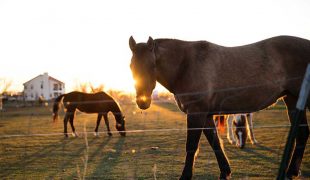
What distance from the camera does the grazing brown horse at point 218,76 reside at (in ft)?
14.1

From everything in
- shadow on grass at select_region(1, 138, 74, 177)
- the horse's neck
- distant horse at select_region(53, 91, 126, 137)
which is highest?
the horse's neck

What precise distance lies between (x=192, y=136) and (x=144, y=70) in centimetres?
102

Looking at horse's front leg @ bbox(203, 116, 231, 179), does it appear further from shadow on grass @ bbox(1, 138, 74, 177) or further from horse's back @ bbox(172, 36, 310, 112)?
shadow on grass @ bbox(1, 138, 74, 177)

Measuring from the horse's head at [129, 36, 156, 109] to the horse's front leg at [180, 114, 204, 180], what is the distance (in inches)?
22.8

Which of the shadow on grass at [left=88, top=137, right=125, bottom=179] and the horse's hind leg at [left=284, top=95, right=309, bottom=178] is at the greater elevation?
the horse's hind leg at [left=284, top=95, right=309, bottom=178]

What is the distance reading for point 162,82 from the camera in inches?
179

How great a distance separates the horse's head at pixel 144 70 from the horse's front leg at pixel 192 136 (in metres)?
0.58

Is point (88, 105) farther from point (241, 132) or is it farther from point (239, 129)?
point (241, 132)

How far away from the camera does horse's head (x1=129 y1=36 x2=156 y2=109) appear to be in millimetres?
4270

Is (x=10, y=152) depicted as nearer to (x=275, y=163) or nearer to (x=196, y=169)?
(x=196, y=169)

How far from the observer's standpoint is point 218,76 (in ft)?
14.3

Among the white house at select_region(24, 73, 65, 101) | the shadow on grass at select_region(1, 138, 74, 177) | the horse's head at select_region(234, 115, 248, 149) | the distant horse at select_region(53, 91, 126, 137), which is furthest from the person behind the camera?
the white house at select_region(24, 73, 65, 101)

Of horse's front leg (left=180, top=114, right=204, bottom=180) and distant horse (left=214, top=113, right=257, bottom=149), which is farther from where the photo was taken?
distant horse (left=214, top=113, right=257, bottom=149)

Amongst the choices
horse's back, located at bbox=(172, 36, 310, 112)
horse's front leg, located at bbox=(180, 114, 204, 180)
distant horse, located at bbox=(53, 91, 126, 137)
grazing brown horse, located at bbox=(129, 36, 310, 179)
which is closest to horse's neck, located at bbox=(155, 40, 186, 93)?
grazing brown horse, located at bbox=(129, 36, 310, 179)
